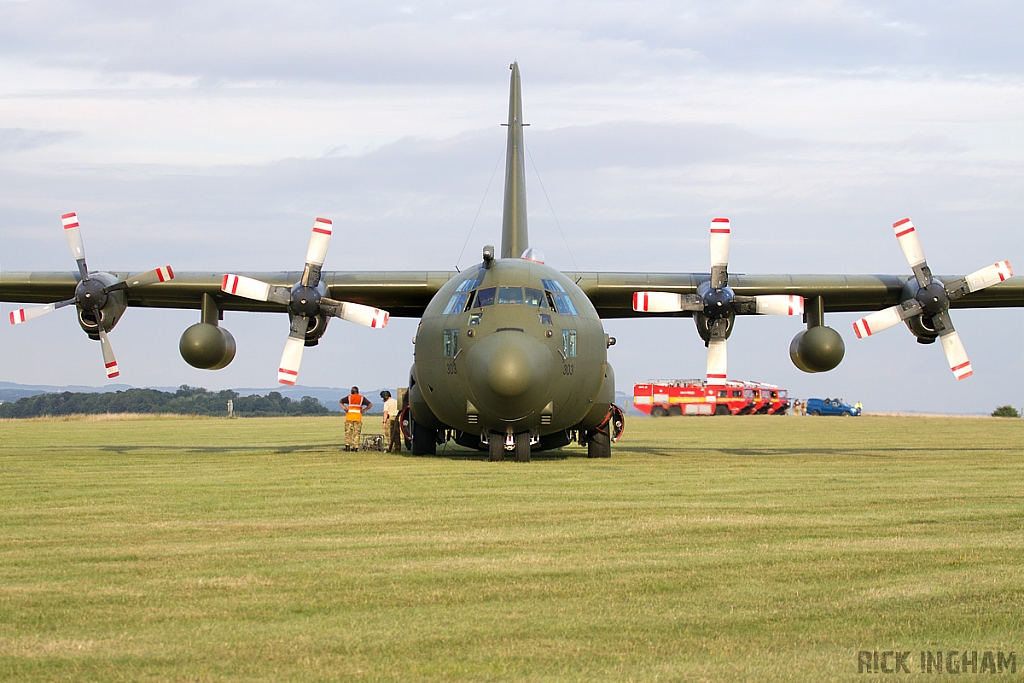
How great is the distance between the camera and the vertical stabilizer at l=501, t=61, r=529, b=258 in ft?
89.9

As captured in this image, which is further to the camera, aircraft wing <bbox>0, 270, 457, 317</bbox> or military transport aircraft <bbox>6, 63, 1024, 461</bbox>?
aircraft wing <bbox>0, 270, 457, 317</bbox>

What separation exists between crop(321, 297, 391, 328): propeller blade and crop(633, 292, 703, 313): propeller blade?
222 inches

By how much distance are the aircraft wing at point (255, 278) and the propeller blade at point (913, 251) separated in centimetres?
1057

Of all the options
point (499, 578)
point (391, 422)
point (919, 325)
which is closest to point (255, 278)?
point (391, 422)

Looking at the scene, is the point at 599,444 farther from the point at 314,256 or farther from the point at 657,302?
the point at 314,256

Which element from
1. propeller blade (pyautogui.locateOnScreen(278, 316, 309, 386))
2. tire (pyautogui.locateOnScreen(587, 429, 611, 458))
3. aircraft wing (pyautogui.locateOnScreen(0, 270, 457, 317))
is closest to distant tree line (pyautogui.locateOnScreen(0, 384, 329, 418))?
aircraft wing (pyautogui.locateOnScreen(0, 270, 457, 317))

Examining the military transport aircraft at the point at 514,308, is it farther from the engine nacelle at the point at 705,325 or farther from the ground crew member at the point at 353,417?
the ground crew member at the point at 353,417

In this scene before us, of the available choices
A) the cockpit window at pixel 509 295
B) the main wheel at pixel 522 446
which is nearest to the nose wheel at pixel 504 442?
the main wheel at pixel 522 446

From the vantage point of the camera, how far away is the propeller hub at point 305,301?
2442 cm

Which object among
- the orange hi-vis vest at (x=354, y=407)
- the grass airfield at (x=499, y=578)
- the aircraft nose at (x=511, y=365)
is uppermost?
the aircraft nose at (x=511, y=365)

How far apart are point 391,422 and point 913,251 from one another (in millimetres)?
12954

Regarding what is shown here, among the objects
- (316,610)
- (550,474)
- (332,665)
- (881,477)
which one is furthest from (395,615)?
(881,477)

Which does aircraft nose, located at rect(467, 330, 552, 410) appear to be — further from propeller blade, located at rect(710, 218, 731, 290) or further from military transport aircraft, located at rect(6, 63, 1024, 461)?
propeller blade, located at rect(710, 218, 731, 290)

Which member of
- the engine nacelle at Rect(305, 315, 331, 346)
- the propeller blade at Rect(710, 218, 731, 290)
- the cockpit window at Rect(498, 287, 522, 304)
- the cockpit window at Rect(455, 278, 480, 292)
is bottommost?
the engine nacelle at Rect(305, 315, 331, 346)
